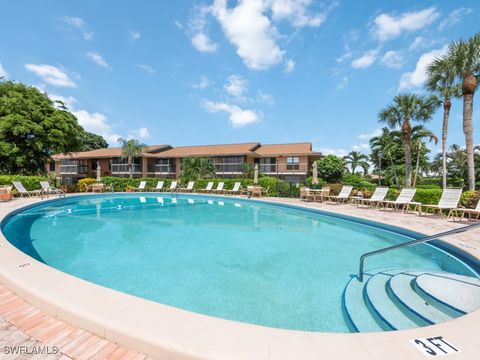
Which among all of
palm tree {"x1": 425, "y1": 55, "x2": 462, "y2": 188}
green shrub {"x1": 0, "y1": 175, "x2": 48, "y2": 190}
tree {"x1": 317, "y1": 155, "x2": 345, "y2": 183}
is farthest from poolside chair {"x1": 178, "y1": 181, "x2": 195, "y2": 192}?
palm tree {"x1": 425, "y1": 55, "x2": 462, "y2": 188}

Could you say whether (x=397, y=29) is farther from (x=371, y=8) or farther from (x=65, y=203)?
(x=65, y=203)

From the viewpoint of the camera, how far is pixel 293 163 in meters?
31.4

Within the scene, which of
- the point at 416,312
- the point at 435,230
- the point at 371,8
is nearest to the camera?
the point at 416,312

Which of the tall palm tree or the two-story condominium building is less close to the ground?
the tall palm tree

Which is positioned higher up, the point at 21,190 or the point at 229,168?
the point at 229,168

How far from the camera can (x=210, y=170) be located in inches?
1069

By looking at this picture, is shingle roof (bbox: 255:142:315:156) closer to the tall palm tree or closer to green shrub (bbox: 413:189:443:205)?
the tall palm tree

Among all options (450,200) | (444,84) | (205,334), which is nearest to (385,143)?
(444,84)

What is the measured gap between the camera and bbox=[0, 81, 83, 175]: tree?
19938 millimetres

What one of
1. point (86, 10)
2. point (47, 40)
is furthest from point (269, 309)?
point (47, 40)

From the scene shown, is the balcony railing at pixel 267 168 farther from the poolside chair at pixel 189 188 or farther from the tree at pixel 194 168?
the poolside chair at pixel 189 188

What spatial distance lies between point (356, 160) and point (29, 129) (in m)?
43.0

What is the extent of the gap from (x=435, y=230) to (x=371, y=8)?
413 inches

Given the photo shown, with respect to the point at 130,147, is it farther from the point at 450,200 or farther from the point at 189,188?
the point at 450,200
